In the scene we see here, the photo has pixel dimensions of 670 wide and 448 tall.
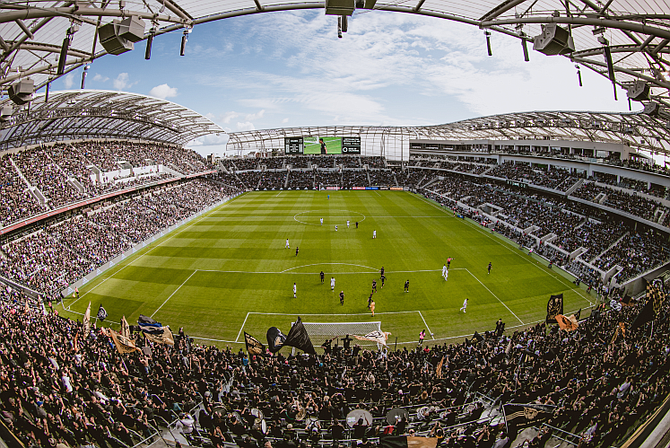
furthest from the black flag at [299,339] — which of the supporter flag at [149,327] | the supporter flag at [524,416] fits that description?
the supporter flag at [524,416]

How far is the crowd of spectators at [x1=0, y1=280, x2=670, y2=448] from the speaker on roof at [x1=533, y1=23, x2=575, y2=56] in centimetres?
995

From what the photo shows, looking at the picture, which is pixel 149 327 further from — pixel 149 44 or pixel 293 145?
pixel 293 145

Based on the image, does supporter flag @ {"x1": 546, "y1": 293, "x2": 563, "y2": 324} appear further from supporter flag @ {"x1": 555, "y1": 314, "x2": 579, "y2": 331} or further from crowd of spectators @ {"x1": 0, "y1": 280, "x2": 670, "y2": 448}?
crowd of spectators @ {"x1": 0, "y1": 280, "x2": 670, "y2": 448}

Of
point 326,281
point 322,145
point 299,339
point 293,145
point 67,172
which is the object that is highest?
point 322,145

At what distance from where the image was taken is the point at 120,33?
10.5 metres

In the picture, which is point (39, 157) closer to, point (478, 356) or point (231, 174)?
point (231, 174)

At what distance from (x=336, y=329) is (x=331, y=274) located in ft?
28.7

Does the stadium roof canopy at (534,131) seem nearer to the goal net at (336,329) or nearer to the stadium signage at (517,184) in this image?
the stadium signage at (517,184)

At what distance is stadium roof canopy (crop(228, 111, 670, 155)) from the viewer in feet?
113

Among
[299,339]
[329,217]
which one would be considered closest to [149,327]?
[299,339]

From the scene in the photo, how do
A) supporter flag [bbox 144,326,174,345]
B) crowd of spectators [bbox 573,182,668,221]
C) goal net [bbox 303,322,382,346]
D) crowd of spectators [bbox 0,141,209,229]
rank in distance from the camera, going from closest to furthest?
supporter flag [bbox 144,326,174,345], goal net [bbox 303,322,382,346], crowd of spectators [bbox 573,182,668,221], crowd of spectators [bbox 0,141,209,229]

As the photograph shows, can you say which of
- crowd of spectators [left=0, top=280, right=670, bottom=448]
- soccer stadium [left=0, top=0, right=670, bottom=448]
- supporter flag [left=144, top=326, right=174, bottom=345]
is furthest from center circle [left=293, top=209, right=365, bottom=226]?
supporter flag [left=144, top=326, right=174, bottom=345]

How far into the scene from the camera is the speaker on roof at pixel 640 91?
1280 cm

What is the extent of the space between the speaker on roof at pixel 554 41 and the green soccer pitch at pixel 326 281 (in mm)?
15321
